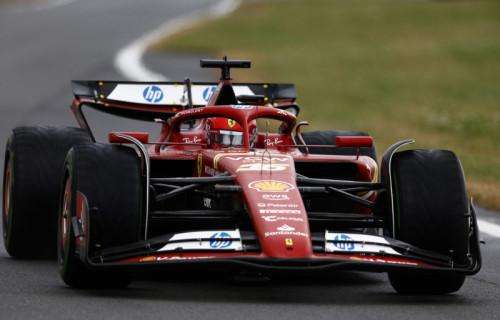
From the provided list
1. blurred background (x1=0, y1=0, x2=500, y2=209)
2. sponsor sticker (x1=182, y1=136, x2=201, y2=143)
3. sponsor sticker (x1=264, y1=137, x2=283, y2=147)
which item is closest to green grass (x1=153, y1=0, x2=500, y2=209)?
blurred background (x1=0, y1=0, x2=500, y2=209)

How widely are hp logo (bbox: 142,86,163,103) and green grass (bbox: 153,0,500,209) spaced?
167 inches

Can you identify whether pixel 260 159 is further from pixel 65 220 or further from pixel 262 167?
pixel 65 220

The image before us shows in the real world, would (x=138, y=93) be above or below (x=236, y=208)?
above

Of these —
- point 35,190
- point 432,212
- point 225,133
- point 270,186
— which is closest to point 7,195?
point 35,190

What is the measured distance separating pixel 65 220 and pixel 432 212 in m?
2.39

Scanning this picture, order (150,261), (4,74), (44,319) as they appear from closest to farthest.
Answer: (44,319) → (150,261) → (4,74)

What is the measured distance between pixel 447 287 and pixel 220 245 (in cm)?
165

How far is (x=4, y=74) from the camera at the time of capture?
32.0 m

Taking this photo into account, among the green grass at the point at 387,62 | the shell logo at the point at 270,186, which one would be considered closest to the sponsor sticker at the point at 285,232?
the shell logo at the point at 270,186

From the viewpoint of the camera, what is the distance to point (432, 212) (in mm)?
9570

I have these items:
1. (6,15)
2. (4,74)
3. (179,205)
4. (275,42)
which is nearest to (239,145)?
(179,205)

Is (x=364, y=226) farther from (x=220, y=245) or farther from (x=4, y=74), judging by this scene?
(x=4, y=74)

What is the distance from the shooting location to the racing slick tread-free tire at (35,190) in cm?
1137

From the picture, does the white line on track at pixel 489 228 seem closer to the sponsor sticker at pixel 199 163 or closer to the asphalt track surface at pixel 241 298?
the asphalt track surface at pixel 241 298
